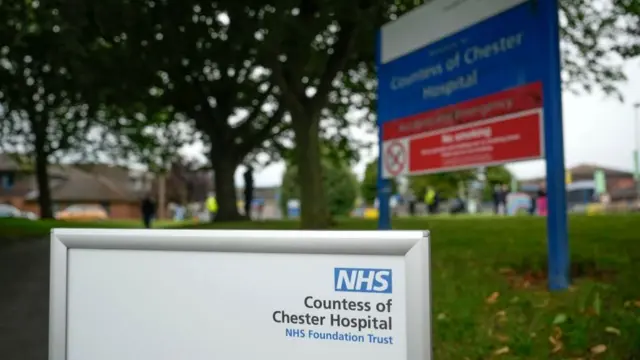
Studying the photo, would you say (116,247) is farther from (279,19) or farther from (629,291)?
(279,19)

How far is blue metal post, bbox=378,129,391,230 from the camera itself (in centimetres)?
1077

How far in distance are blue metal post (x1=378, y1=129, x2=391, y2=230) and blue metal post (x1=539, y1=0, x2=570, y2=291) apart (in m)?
3.76

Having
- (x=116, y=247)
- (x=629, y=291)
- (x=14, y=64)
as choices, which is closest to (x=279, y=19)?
(x=629, y=291)

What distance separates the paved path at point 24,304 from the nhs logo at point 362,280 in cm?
465

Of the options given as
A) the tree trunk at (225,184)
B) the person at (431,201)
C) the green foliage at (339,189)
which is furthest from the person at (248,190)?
the green foliage at (339,189)

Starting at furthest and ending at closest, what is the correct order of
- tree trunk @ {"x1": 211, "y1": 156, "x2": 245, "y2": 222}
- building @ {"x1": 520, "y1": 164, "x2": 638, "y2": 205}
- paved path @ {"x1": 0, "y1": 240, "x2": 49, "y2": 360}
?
1. building @ {"x1": 520, "y1": 164, "x2": 638, "y2": 205}
2. tree trunk @ {"x1": 211, "y1": 156, "x2": 245, "y2": 222}
3. paved path @ {"x1": 0, "y1": 240, "x2": 49, "y2": 360}

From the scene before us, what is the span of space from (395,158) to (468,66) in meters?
2.11

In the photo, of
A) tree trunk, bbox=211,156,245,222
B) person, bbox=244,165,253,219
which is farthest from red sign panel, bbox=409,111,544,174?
person, bbox=244,165,253,219

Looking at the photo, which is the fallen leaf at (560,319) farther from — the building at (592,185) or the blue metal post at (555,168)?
the building at (592,185)

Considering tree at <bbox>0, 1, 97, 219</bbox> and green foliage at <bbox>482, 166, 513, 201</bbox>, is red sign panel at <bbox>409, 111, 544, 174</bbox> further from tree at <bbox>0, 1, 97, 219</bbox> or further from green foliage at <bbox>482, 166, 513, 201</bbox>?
green foliage at <bbox>482, 166, 513, 201</bbox>

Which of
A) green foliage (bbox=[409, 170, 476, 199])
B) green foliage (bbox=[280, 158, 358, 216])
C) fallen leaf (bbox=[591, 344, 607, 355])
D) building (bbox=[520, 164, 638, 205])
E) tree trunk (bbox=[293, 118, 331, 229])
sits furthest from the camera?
green foliage (bbox=[280, 158, 358, 216])

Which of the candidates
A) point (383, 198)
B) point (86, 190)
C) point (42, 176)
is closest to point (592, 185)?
point (42, 176)

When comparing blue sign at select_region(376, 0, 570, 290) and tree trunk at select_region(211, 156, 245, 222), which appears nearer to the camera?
blue sign at select_region(376, 0, 570, 290)

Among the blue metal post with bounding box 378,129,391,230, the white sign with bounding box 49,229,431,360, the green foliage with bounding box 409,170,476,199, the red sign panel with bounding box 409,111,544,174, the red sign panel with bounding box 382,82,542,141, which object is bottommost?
the white sign with bounding box 49,229,431,360
